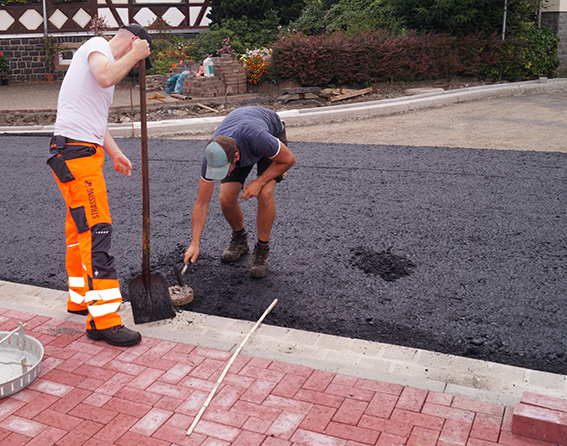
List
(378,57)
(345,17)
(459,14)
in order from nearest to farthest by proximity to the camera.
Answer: (378,57), (459,14), (345,17)

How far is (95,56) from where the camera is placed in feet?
10.8

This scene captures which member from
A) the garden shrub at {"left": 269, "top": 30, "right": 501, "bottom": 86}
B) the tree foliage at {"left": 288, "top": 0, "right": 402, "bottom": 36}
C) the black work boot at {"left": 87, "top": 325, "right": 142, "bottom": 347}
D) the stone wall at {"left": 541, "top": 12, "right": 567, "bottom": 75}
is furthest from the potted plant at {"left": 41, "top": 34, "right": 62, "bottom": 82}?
the black work boot at {"left": 87, "top": 325, "right": 142, "bottom": 347}

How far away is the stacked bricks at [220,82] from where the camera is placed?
539 inches

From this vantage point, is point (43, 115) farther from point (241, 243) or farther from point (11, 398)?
point (11, 398)

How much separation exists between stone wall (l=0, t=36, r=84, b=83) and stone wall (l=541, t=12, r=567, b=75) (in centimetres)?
1464

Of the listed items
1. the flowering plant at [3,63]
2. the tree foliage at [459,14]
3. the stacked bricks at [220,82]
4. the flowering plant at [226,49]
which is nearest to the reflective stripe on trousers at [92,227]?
the stacked bricks at [220,82]

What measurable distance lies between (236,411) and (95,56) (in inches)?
83.0

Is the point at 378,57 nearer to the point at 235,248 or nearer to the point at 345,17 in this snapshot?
the point at 345,17

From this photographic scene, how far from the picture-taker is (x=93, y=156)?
3.45 m

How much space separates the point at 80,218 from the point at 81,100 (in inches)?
27.6

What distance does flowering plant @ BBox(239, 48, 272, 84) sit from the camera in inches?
553

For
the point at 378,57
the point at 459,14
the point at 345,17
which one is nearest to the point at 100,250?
the point at 378,57

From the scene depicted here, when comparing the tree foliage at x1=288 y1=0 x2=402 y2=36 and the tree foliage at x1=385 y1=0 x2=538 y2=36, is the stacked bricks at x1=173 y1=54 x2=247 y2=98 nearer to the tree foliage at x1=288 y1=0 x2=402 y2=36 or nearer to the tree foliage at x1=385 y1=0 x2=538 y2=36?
the tree foliage at x1=288 y1=0 x2=402 y2=36

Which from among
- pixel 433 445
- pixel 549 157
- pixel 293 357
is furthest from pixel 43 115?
pixel 433 445
